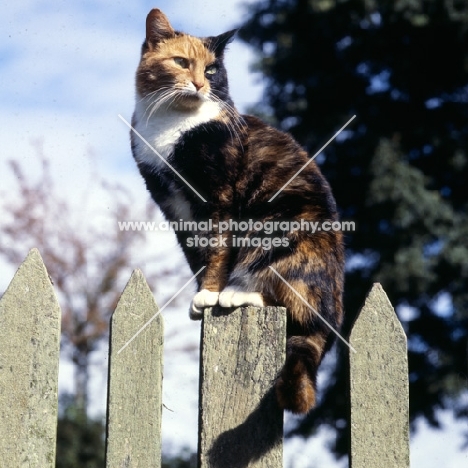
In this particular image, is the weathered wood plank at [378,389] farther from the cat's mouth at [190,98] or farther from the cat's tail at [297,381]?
the cat's mouth at [190,98]

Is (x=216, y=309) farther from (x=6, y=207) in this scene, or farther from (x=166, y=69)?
(x=6, y=207)

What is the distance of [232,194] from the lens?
250 cm

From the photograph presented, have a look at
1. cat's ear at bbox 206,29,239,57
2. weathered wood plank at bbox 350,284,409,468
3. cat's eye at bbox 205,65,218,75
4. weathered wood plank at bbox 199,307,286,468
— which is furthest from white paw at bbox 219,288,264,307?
cat's ear at bbox 206,29,239,57

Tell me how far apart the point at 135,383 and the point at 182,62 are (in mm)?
1686

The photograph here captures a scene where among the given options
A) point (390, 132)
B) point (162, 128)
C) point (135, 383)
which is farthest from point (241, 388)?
point (390, 132)

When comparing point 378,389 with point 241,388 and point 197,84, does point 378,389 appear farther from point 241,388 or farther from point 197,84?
point 197,84

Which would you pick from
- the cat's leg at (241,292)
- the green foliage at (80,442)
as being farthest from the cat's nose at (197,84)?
the green foliage at (80,442)

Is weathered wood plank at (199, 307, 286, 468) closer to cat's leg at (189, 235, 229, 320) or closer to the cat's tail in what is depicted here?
the cat's tail

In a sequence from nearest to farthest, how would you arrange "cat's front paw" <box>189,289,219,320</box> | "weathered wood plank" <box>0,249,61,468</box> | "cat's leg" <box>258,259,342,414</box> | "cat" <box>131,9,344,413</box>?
1. "weathered wood plank" <box>0,249,61,468</box>
2. "cat's leg" <box>258,259,342,414</box>
3. "cat" <box>131,9,344,413</box>
4. "cat's front paw" <box>189,289,219,320</box>

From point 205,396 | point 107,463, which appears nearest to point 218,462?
point 205,396

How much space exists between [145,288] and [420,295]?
17.5 ft

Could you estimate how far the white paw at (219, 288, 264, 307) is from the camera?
1.97 m

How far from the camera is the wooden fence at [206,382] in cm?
163

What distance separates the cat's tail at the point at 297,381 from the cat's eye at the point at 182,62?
4.99 feet
